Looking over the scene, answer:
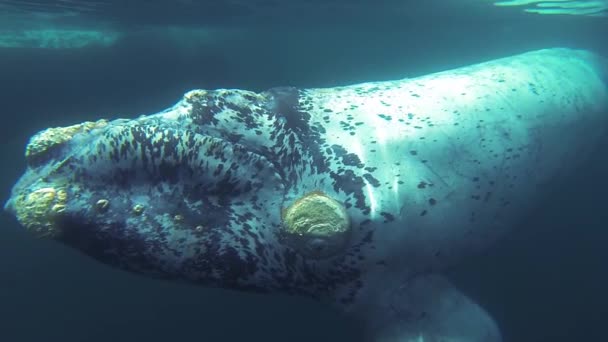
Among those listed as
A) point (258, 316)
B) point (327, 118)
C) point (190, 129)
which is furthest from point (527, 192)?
point (258, 316)

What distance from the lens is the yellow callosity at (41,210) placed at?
2971mm

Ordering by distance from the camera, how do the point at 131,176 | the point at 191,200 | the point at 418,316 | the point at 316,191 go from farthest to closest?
the point at 418,316, the point at 316,191, the point at 191,200, the point at 131,176

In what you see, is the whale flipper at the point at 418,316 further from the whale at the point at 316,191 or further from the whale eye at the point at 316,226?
the whale eye at the point at 316,226

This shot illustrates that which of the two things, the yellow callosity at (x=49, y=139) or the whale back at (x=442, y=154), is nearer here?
the yellow callosity at (x=49, y=139)

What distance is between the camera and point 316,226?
3.30m

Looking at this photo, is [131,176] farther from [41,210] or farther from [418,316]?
[418,316]

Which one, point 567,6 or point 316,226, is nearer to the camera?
point 316,226

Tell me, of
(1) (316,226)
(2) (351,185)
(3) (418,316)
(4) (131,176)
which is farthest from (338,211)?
(4) (131,176)

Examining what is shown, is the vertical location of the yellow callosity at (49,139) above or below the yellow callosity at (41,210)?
above

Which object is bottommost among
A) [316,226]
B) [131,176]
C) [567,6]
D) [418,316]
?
[418,316]

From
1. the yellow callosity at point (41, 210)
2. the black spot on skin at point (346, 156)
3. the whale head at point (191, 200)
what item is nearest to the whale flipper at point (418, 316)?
the whale head at point (191, 200)

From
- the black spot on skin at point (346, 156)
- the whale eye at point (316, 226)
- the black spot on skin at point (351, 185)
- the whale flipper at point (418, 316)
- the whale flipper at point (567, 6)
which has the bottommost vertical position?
the whale flipper at point (418, 316)

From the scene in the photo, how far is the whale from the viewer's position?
3.18 meters

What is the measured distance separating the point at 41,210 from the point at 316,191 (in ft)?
7.00
